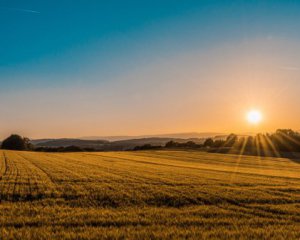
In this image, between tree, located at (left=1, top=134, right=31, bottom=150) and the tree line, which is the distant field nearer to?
the tree line

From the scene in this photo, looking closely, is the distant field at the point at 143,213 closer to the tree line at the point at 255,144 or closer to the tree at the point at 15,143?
the tree line at the point at 255,144

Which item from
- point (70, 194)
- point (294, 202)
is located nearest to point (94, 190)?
point (70, 194)

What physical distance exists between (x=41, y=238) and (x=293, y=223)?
879 centimetres

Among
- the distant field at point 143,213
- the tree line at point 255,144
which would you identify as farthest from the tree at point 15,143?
the distant field at point 143,213

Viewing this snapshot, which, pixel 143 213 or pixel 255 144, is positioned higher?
pixel 255 144

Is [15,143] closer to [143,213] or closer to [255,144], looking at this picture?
[255,144]

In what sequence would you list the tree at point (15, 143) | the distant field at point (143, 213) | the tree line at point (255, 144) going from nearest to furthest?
the distant field at point (143, 213)
the tree line at point (255, 144)
the tree at point (15, 143)

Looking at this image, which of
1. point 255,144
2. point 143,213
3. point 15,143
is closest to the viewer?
point 143,213

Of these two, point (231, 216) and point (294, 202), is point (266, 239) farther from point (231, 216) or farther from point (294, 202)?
point (294, 202)

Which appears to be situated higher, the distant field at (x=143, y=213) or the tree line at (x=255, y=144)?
the tree line at (x=255, y=144)

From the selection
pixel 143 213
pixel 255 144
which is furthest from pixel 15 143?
pixel 143 213

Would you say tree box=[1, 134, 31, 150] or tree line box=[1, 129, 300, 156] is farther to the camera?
tree box=[1, 134, 31, 150]

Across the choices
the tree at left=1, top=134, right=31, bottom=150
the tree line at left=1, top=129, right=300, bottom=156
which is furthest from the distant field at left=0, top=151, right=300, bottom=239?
the tree at left=1, top=134, right=31, bottom=150

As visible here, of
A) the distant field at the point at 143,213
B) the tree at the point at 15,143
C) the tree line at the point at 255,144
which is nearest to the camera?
the distant field at the point at 143,213
